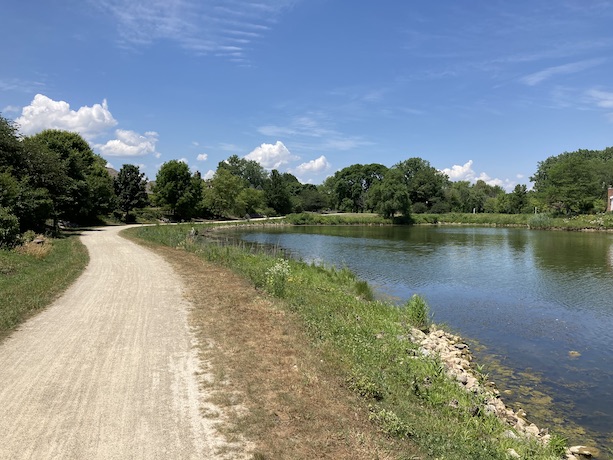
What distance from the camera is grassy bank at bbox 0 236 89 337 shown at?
1084 centimetres

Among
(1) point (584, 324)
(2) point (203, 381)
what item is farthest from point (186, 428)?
(1) point (584, 324)

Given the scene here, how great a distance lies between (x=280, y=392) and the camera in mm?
6746

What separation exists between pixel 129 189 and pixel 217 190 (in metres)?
21.0

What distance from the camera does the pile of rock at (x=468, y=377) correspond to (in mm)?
7633

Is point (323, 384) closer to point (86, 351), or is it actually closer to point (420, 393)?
point (420, 393)

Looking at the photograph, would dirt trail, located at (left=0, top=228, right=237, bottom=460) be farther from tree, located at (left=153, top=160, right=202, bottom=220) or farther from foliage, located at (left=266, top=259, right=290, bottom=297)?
tree, located at (left=153, top=160, right=202, bottom=220)

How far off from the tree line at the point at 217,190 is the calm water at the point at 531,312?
67.1ft

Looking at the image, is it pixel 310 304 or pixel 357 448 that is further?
pixel 310 304

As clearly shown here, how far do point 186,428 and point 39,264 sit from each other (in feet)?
53.3

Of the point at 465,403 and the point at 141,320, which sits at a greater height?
the point at 141,320

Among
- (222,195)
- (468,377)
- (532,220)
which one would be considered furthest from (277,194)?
(468,377)

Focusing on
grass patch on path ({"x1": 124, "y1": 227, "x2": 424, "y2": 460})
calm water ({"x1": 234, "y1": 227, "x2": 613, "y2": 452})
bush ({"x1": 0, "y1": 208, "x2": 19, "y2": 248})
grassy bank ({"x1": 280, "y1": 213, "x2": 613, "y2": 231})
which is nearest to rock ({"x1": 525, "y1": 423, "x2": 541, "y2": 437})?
calm water ({"x1": 234, "y1": 227, "x2": 613, "y2": 452})

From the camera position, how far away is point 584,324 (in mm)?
15773

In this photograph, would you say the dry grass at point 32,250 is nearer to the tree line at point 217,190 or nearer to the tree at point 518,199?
the tree line at point 217,190
